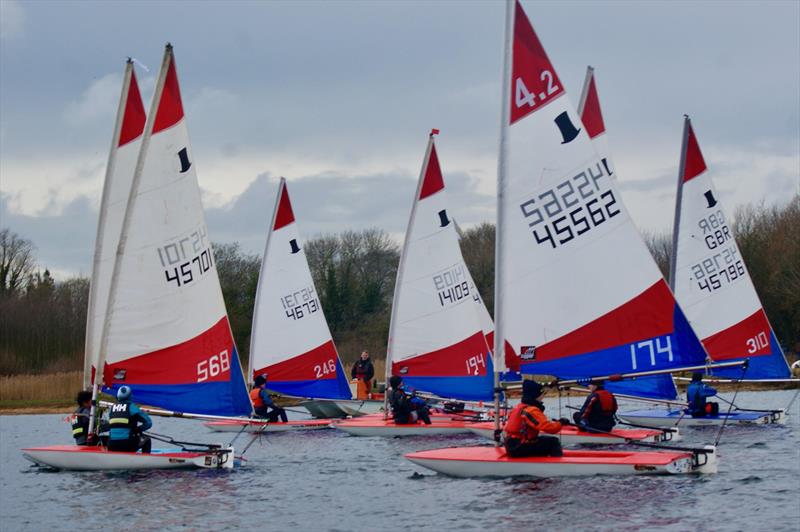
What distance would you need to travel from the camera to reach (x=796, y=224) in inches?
2157

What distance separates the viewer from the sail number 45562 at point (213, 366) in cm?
1902

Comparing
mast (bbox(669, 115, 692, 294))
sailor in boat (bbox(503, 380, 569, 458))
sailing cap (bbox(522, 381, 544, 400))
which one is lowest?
sailor in boat (bbox(503, 380, 569, 458))

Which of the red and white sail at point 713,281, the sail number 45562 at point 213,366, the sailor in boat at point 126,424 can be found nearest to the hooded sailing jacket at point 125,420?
the sailor in boat at point 126,424

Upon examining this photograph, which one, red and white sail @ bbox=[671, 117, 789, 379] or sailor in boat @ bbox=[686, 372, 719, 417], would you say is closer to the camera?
sailor in boat @ bbox=[686, 372, 719, 417]

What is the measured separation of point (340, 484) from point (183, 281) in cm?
405

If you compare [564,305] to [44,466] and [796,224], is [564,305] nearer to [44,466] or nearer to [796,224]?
[44,466]

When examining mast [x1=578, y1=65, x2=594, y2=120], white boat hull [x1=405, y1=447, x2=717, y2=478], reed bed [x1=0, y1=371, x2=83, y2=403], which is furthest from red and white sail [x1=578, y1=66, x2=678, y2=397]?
reed bed [x1=0, y1=371, x2=83, y2=403]

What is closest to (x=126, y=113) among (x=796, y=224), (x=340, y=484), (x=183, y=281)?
(x=183, y=281)

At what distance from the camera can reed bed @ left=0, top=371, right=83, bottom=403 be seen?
36188mm

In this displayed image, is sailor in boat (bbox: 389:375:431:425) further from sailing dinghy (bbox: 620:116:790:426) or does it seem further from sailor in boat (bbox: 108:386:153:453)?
sailor in boat (bbox: 108:386:153:453)

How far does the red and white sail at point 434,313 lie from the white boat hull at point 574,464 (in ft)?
33.6

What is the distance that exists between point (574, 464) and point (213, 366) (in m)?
6.40

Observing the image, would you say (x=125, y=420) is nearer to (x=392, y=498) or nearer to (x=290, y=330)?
(x=392, y=498)

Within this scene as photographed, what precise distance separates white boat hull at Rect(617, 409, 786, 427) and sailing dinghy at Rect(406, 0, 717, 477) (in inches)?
309
